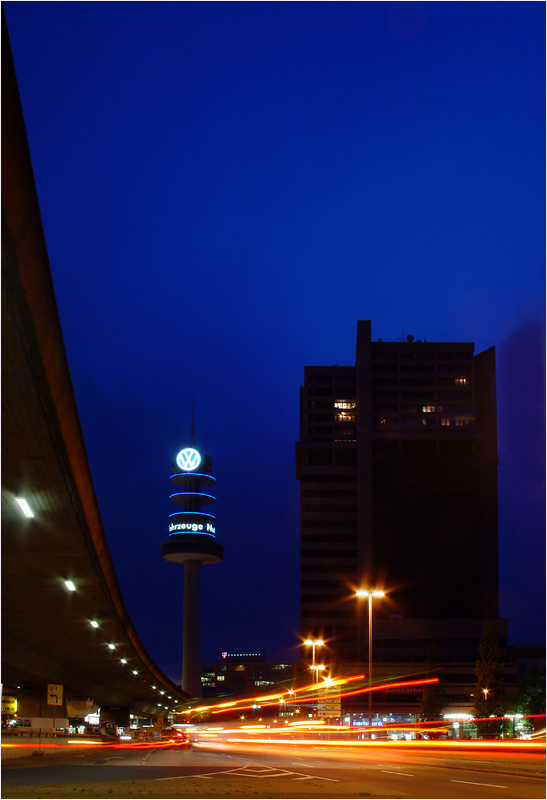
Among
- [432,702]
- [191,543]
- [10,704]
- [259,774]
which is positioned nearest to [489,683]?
[432,702]

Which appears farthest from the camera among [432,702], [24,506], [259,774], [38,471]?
[432,702]

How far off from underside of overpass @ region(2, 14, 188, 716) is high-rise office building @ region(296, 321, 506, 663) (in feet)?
283

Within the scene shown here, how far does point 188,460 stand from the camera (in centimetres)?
15450

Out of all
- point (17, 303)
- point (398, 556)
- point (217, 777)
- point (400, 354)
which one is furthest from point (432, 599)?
point (17, 303)

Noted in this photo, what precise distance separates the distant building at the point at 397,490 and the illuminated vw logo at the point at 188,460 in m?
25.9

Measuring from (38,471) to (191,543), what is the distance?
13388 centimetres

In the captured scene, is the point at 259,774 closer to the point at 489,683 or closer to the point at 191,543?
the point at 489,683

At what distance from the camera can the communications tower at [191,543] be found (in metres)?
148

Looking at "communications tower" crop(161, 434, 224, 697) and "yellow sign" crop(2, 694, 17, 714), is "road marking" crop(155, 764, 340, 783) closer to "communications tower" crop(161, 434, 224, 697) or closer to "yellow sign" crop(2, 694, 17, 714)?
"yellow sign" crop(2, 694, 17, 714)

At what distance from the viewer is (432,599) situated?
414 feet

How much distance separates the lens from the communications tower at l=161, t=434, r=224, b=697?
148 meters

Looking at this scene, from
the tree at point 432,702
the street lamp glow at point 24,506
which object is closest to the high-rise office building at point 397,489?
the tree at point 432,702

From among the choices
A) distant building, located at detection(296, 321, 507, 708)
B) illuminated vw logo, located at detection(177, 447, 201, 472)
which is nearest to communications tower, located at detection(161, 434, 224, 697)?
illuminated vw logo, located at detection(177, 447, 201, 472)

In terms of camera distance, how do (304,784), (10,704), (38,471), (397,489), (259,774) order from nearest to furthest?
(304,784), (38,471), (259,774), (10,704), (397,489)
